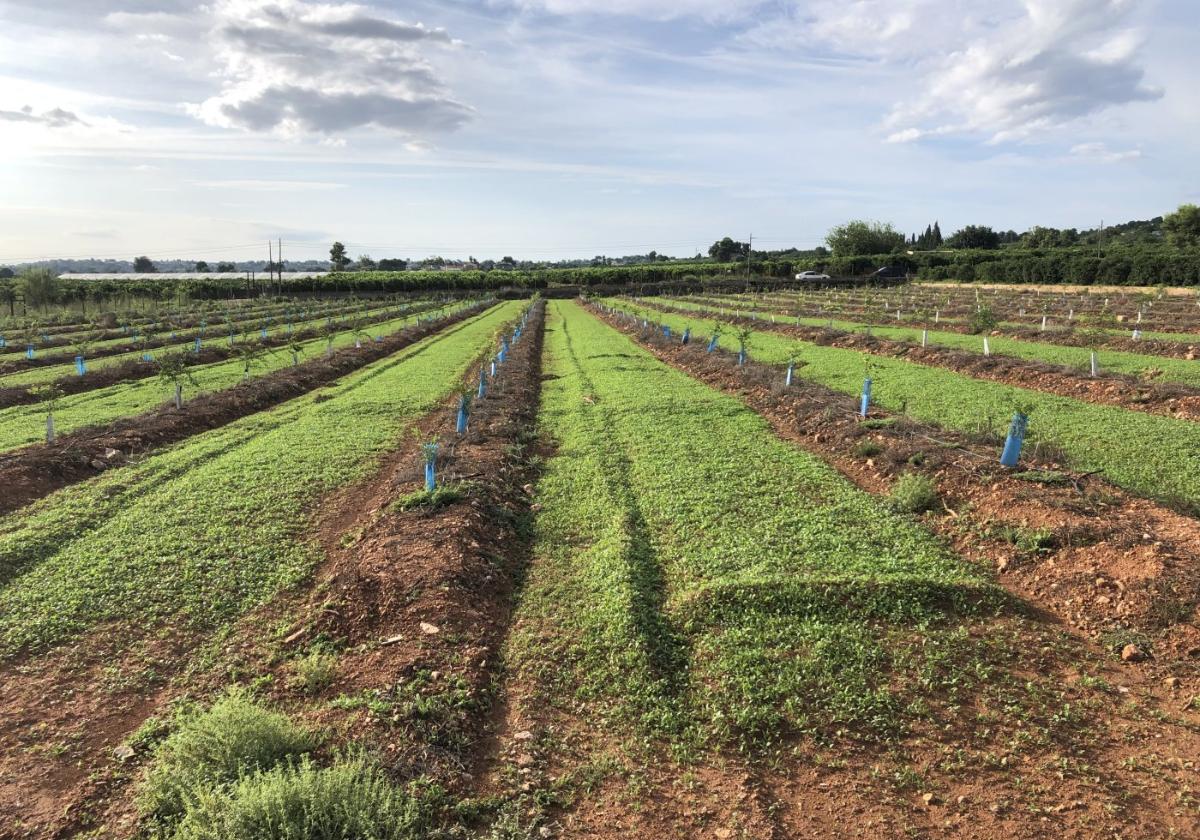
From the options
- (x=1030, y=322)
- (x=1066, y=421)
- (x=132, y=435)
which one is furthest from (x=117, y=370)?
(x=1030, y=322)

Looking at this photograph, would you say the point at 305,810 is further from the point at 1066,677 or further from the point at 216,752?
the point at 1066,677

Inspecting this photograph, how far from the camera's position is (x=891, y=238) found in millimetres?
115750

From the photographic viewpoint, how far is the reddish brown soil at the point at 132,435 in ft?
36.3

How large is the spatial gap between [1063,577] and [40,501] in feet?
44.4

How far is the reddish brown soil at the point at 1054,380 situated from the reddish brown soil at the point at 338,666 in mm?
14402

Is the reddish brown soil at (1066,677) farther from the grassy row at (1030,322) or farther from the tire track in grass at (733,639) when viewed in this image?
the grassy row at (1030,322)

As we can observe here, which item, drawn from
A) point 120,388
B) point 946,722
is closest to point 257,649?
point 946,722

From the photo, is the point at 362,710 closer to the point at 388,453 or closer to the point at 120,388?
the point at 388,453

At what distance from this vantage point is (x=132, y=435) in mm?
13758

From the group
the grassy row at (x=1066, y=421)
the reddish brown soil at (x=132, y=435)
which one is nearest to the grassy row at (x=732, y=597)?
the grassy row at (x=1066, y=421)

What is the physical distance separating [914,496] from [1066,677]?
3637mm

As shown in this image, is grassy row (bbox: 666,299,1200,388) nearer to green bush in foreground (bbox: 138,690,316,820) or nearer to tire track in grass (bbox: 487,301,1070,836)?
tire track in grass (bbox: 487,301,1070,836)

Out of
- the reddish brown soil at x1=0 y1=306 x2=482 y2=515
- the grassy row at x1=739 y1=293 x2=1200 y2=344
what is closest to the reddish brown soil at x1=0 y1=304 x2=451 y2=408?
the reddish brown soil at x1=0 y1=306 x2=482 y2=515

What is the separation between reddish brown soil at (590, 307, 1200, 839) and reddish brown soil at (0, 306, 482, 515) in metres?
11.5
